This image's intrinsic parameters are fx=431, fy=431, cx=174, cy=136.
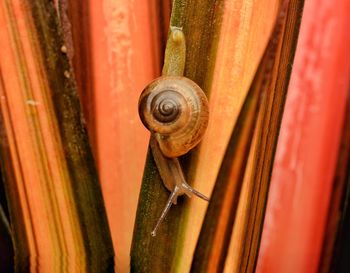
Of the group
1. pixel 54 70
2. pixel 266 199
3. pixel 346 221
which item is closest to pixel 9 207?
pixel 54 70

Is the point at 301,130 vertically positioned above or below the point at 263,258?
above

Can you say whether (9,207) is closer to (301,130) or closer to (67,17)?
(67,17)

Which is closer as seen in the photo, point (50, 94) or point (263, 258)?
point (50, 94)

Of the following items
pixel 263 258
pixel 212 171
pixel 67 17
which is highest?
pixel 67 17

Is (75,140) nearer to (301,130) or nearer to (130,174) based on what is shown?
(130,174)
